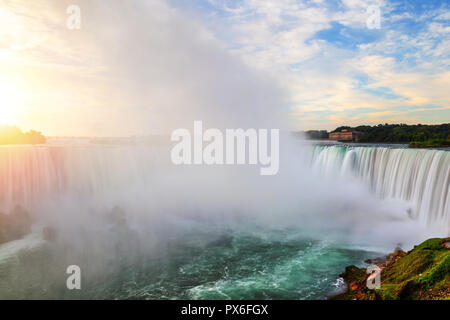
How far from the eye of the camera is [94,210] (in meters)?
23.5

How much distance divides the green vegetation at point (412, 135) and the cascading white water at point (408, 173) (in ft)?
45.9

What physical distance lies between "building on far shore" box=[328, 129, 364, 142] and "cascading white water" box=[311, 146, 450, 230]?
2983cm

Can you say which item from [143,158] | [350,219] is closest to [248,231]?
[350,219]

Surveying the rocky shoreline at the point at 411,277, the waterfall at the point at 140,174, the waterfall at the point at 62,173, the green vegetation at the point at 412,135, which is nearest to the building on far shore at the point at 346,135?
the green vegetation at the point at 412,135

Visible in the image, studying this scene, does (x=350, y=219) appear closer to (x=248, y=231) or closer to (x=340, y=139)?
(x=248, y=231)

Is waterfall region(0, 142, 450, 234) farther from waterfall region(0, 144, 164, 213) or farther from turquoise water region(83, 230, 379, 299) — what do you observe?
turquoise water region(83, 230, 379, 299)

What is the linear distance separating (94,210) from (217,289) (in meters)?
17.2

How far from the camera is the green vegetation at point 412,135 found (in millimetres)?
32834

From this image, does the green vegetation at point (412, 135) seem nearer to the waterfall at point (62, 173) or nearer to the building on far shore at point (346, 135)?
the building on far shore at point (346, 135)

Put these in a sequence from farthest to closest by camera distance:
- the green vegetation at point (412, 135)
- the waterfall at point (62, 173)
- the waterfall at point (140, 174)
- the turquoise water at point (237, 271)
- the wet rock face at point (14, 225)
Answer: the green vegetation at point (412, 135) < the waterfall at point (62, 173) < the wet rock face at point (14, 225) < the waterfall at point (140, 174) < the turquoise water at point (237, 271)

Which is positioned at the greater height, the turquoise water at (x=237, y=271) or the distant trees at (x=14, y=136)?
the distant trees at (x=14, y=136)

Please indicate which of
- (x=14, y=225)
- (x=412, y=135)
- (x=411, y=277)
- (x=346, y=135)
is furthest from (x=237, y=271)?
(x=346, y=135)

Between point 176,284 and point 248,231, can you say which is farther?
point 248,231

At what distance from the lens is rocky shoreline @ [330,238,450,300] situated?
763 cm
